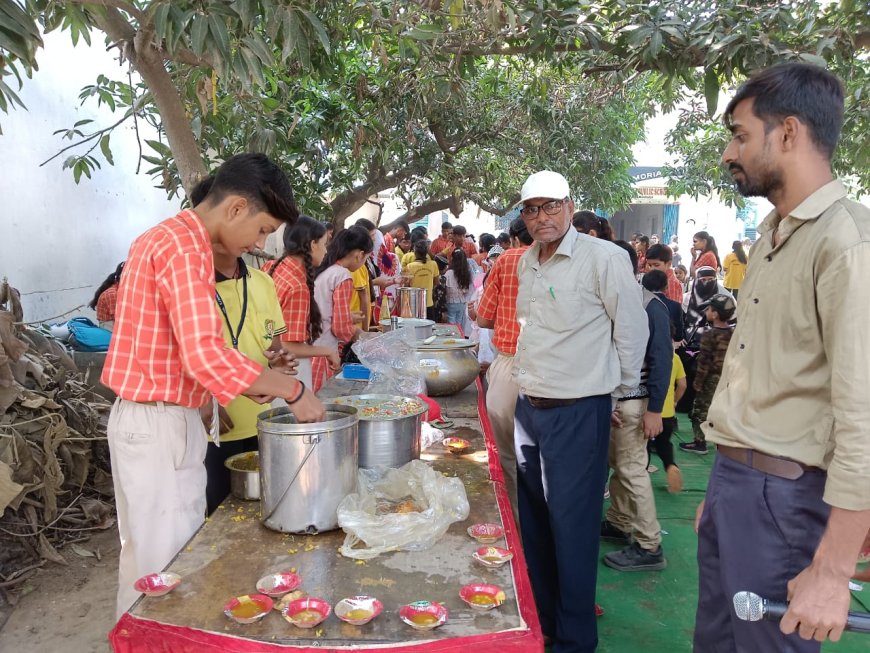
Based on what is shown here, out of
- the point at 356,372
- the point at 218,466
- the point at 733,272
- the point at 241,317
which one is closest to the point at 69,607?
the point at 218,466

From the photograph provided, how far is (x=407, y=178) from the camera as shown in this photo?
952cm

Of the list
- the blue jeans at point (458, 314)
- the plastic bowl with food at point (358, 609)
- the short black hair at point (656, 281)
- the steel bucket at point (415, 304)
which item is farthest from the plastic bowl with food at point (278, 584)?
the blue jeans at point (458, 314)

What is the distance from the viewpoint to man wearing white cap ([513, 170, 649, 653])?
8.18 ft

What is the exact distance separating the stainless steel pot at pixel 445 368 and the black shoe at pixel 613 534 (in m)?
1.27

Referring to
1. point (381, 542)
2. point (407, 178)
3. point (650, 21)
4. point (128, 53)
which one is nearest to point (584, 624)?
point (381, 542)

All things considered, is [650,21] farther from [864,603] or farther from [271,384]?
[864,603]

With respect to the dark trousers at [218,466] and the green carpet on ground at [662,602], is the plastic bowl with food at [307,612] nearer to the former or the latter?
the dark trousers at [218,466]

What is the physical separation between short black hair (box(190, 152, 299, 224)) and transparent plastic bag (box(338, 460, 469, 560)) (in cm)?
86

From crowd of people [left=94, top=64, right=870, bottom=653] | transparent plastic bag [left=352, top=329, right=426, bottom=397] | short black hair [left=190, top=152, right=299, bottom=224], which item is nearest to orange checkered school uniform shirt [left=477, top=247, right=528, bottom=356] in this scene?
crowd of people [left=94, top=64, right=870, bottom=653]

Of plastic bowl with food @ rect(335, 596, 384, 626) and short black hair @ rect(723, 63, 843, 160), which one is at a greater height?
short black hair @ rect(723, 63, 843, 160)

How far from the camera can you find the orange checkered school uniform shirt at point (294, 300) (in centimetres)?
356

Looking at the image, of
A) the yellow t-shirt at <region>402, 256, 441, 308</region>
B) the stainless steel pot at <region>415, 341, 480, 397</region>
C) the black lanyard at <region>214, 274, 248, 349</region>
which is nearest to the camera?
the black lanyard at <region>214, 274, 248, 349</region>

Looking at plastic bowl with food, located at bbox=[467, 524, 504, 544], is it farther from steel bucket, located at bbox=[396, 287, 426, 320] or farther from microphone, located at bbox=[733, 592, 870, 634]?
steel bucket, located at bbox=[396, 287, 426, 320]

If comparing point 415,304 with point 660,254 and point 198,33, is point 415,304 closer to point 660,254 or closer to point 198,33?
point 660,254
